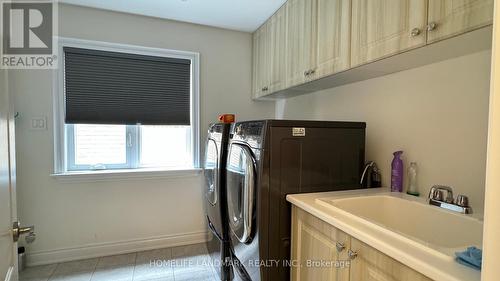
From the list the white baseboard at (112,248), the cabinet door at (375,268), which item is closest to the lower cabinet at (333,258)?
the cabinet door at (375,268)

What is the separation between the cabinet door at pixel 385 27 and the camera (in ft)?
3.57

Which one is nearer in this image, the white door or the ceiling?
the white door

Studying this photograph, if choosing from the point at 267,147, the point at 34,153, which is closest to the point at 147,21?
the point at 34,153

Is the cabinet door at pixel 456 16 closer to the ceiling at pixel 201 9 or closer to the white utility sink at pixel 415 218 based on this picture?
the white utility sink at pixel 415 218

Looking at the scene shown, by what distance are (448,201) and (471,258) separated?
24.7 inches

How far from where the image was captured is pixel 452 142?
1303 mm

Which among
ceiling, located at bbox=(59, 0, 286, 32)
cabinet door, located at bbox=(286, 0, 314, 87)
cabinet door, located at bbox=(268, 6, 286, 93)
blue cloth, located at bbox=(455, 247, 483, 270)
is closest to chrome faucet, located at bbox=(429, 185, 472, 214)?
blue cloth, located at bbox=(455, 247, 483, 270)

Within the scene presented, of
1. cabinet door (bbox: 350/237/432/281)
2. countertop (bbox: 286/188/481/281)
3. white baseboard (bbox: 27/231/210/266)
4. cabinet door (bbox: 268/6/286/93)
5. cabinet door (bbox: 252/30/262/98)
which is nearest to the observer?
countertop (bbox: 286/188/481/281)

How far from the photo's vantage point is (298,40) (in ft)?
6.30

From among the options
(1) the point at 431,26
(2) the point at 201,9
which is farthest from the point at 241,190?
(2) the point at 201,9

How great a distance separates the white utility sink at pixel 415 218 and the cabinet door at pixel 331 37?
78 centimetres

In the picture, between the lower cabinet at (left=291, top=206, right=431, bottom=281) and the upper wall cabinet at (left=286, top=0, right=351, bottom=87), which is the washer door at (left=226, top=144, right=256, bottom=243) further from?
the upper wall cabinet at (left=286, top=0, right=351, bottom=87)

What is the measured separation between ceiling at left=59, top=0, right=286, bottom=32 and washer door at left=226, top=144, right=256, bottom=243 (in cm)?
130

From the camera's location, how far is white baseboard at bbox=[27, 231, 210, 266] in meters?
2.27
